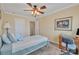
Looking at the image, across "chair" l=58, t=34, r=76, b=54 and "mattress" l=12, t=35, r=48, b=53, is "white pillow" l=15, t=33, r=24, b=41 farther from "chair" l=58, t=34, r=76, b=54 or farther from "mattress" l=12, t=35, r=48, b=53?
"chair" l=58, t=34, r=76, b=54

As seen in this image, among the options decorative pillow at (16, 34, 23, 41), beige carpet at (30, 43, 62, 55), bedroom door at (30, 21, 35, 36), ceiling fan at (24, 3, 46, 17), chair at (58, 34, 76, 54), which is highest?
ceiling fan at (24, 3, 46, 17)

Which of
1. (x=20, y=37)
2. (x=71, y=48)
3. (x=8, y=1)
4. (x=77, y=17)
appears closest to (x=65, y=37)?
(x=71, y=48)

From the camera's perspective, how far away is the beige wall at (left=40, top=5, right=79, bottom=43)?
5.94 feet

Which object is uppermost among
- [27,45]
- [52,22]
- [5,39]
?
[52,22]

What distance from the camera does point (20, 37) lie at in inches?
73.4

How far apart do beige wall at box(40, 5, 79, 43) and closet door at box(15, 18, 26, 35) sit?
1.08 ft

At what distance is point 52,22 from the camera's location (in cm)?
192

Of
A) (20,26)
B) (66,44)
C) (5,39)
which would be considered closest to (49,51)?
(66,44)

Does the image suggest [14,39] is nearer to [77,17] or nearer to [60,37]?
[60,37]

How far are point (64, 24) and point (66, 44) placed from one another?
36 cm

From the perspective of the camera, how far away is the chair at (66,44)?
182 centimetres

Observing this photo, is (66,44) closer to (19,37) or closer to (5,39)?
(19,37)

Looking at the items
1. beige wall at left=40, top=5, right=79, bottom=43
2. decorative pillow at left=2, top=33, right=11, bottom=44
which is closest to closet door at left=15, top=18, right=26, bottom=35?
decorative pillow at left=2, top=33, right=11, bottom=44

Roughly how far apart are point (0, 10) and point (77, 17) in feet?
4.45
